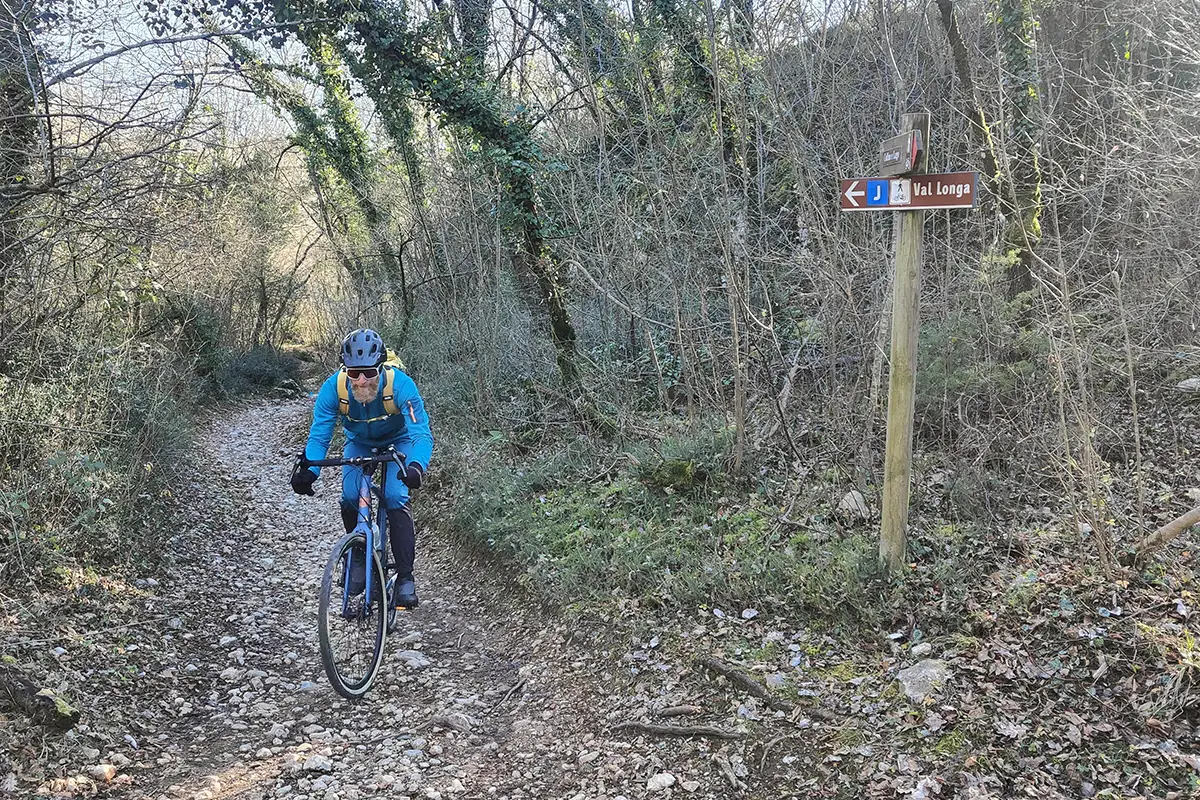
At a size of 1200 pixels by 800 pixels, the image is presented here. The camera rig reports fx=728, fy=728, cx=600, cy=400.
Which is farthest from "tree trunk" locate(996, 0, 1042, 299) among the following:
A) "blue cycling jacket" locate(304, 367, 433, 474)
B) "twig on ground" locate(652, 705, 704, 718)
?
"blue cycling jacket" locate(304, 367, 433, 474)

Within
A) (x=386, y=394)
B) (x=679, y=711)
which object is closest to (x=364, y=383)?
(x=386, y=394)

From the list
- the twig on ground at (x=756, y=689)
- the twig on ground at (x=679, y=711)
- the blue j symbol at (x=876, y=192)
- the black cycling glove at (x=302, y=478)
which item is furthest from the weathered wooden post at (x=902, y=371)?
the black cycling glove at (x=302, y=478)

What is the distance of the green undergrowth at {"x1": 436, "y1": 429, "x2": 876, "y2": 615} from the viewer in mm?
5219

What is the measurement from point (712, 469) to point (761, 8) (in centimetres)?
438

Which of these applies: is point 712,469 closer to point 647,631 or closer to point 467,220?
point 647,631

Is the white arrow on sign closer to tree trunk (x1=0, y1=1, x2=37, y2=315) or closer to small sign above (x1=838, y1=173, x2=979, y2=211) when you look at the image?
small sign above (x1=838, y1=173, x2=979, y2=211)

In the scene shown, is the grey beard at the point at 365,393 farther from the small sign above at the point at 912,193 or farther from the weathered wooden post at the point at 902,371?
the weathered wooden post at the point at 902,371

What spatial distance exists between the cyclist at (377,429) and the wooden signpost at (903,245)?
10.4ft

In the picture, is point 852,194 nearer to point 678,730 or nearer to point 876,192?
point 876,192

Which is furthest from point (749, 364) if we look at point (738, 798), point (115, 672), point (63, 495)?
point (63, 495)

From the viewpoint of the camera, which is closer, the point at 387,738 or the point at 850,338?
the point at 387,738

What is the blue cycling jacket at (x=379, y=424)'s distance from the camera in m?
5.20

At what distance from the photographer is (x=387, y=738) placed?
4.55 m

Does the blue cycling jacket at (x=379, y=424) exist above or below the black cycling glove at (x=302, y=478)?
above
